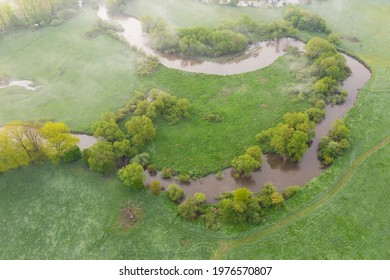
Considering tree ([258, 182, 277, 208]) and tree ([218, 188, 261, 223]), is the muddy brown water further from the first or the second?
tree ([218, 188, 261, 223])

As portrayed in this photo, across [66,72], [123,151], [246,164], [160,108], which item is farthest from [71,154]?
[66,72]

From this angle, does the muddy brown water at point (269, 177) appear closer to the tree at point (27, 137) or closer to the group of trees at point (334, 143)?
the group of trees at point (334, 143)

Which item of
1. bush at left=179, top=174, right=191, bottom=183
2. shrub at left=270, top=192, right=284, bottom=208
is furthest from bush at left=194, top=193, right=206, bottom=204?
shrub at left=270, top=192, right=284, bottom=208

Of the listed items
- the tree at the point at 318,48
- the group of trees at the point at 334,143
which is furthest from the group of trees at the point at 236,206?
the tree at the point at 318,48

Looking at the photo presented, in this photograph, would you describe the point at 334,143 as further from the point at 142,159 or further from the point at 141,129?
the point at 141,129

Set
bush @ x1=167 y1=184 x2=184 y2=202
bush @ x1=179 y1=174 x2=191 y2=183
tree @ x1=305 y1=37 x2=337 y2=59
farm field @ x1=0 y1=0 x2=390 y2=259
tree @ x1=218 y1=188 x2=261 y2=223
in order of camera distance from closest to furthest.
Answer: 1. farm field @ x1=0 y1=0 x2=390 y2=259
2. tree @ x1=218 y1=188 x2=261 y2=223
3. bush @ x1=167 y1=184 x2=184 y2=202
4. bush @ x1=179 y1=174 x2=191 y2=183
5. tree @ x1=305 y1=37 x2=337 y2=59
